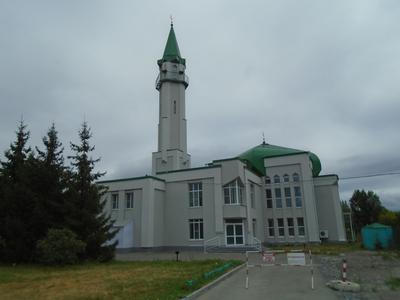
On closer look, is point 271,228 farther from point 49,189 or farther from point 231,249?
point 49,189

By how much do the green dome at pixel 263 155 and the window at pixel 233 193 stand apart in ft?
20.3

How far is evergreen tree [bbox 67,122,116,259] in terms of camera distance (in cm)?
1952

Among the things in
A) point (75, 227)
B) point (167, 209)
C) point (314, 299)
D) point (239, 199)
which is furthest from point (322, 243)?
point (314, 299)


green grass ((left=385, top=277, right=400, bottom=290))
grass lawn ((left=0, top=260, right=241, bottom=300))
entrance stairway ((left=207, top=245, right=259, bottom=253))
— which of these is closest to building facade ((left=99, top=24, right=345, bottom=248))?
entrance stairway ((left=207, top=245, right=259, bottom=253))

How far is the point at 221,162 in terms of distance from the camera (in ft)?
103

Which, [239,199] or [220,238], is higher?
[239,199]

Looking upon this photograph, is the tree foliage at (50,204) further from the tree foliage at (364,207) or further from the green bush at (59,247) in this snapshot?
the tree foliage at (364,207)

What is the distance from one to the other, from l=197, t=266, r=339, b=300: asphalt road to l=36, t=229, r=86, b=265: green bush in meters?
8.82

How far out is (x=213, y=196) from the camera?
30.9 metres

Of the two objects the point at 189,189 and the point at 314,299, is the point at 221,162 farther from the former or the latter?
the point at 314,299

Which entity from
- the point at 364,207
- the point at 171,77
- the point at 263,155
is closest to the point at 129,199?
the point at 171,77

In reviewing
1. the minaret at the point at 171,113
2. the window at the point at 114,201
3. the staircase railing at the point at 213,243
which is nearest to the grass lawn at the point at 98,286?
the staircase railing at the point at 213,243

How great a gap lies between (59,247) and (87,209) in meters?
3.07

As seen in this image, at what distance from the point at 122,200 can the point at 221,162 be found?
33.3 feet
